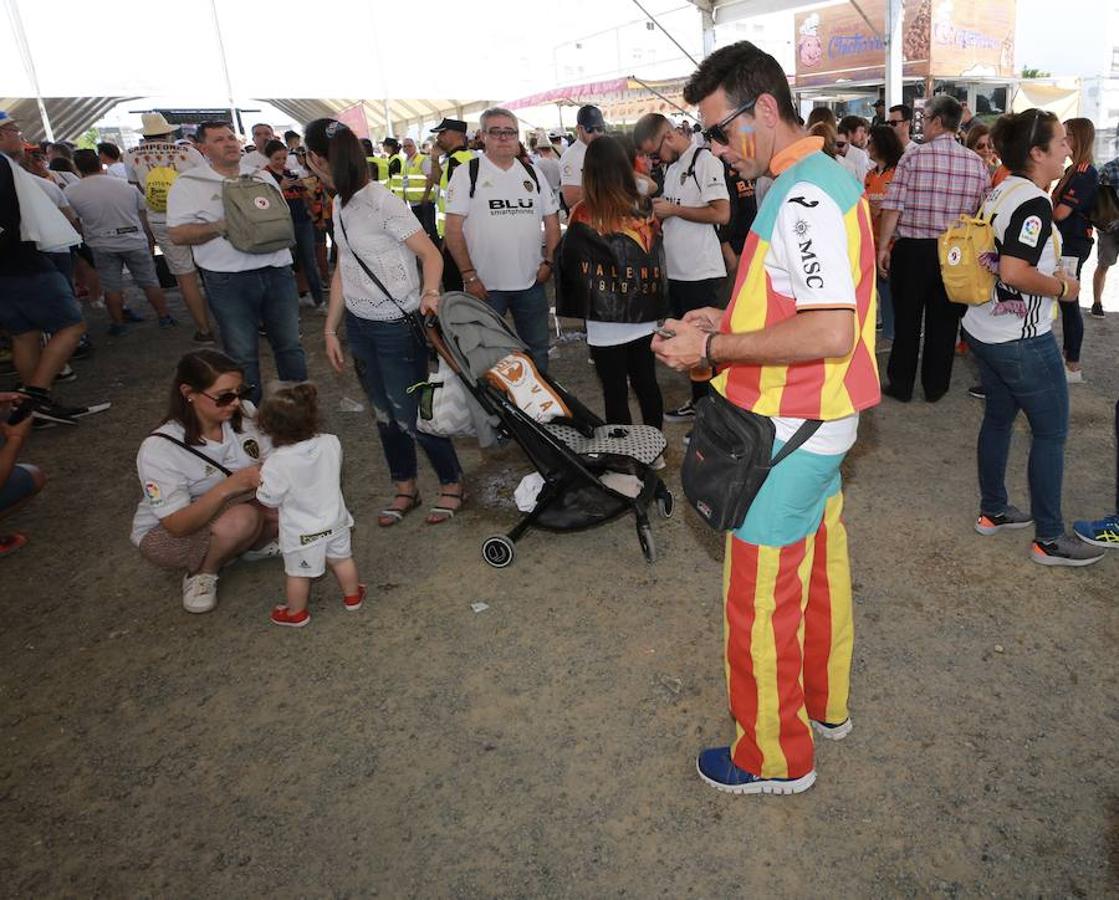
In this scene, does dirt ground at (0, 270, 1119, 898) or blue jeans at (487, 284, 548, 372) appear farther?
blue jeans at (487, 284, 548, 372)

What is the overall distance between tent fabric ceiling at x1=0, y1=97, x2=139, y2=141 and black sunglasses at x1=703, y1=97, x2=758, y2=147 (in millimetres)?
26105

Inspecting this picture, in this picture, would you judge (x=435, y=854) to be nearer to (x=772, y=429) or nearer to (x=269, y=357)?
(x=772, y=429)

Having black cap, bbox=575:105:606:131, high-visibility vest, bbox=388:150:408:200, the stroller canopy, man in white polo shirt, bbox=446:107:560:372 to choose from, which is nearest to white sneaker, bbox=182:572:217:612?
the stroller canopy

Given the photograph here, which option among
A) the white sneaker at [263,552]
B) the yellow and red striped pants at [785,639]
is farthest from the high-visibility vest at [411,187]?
the yellow and red striped pants at [785,639]

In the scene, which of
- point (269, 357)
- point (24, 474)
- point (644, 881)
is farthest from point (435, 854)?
point (269, 357)

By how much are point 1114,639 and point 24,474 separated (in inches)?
209

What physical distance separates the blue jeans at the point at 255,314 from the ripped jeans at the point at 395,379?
93 cm

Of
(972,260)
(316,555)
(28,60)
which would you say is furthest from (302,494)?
(28,60)

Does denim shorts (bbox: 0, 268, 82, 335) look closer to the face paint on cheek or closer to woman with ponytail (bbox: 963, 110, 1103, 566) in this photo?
the face paint on cheek

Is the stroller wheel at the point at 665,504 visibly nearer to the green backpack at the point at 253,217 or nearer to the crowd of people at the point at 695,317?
the crowd of people at the point at 695,317

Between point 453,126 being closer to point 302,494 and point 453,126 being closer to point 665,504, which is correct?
point 665,504

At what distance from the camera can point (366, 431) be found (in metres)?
5.54

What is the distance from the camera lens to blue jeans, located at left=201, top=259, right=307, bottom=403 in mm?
4578

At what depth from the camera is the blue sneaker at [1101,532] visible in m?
3.32
